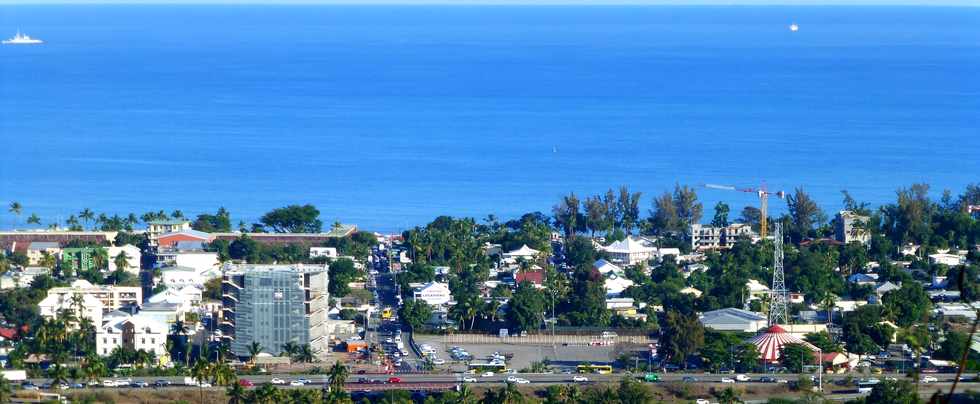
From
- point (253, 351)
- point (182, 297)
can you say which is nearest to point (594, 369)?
point (253, 351)

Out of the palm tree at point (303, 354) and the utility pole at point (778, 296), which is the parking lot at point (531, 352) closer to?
the palm tree at point (303, 354)

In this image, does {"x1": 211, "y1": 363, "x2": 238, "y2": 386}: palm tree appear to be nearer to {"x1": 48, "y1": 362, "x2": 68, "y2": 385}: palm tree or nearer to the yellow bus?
{"x1": 48, "y1": 362, "x2": 68, "y2": 385}: palm tree

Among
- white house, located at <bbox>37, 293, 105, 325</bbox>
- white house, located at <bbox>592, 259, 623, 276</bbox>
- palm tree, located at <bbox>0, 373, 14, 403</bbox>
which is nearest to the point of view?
palm tree, located at <bbox>0, 373, 14, 403</bbox>

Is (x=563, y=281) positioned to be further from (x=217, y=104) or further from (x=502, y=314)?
(x=217, y=104)

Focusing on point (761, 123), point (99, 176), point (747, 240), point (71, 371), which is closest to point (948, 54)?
point (761, 123)

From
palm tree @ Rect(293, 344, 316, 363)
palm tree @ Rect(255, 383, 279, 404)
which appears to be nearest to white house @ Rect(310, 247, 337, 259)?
palm tree @ Rect(293, 344, 316, 363)

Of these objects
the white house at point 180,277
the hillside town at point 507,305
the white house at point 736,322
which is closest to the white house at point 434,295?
the hillside town at point 507,305

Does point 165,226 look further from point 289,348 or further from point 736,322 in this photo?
point 736,322
